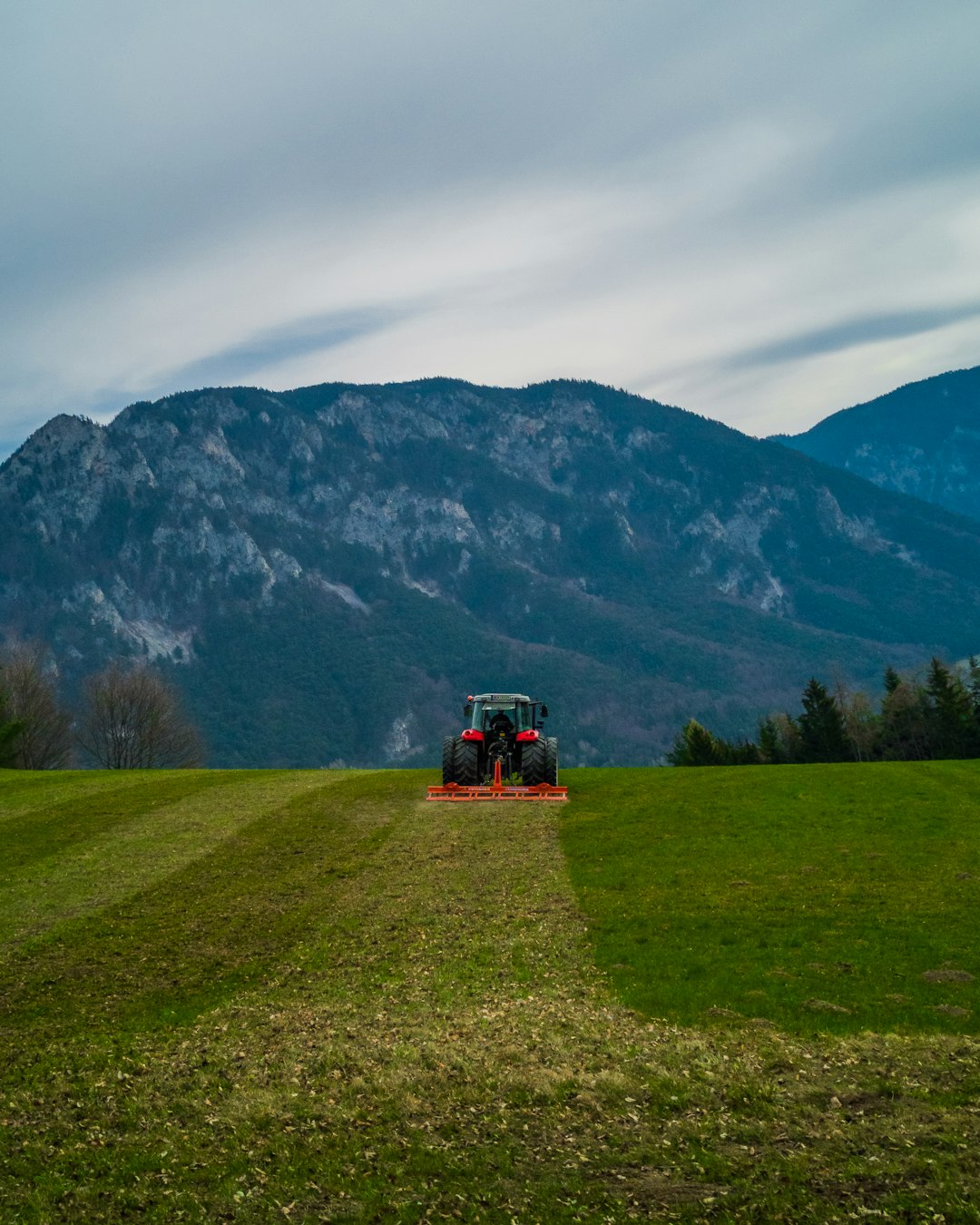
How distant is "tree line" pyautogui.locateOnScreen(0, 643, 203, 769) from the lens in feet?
312

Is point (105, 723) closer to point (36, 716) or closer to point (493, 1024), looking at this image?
point (36, 716)

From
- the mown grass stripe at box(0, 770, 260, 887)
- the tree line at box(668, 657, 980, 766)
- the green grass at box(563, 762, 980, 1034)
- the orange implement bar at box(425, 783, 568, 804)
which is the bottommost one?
the tree line at box(668, 657, 980, 766)

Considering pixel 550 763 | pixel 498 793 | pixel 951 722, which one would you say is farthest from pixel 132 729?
pixel 951 722

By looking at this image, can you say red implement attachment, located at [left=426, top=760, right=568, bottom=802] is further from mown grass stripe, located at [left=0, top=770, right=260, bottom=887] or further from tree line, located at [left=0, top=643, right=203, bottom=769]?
tree line, located at [left=0, top=643, right=203, bottom=769]

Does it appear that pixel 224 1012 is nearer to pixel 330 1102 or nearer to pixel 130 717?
pixel 330 1102

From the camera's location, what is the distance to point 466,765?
35844 mm

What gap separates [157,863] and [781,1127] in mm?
17286

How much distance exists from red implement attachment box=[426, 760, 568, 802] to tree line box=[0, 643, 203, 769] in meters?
67.4

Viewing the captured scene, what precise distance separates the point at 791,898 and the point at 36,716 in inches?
3527

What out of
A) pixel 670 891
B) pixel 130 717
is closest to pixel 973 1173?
pixel 670 891

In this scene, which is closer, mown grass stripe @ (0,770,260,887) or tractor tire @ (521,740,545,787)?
mown grass stripe @ (0,770,260,887)

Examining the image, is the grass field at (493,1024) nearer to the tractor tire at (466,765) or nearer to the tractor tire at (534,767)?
the tractor tire at (534,767)

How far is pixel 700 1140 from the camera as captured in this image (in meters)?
10.8

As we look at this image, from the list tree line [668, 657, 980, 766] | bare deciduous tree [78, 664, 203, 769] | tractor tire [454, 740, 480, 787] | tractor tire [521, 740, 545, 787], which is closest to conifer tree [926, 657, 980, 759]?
tree line [668, 657, 980, 766]
